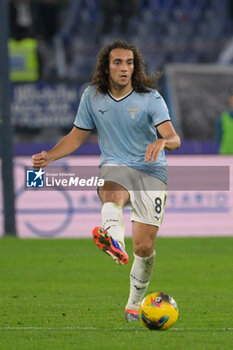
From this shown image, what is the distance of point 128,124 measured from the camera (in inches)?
254

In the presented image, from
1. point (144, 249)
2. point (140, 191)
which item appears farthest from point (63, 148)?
point (144, 249)

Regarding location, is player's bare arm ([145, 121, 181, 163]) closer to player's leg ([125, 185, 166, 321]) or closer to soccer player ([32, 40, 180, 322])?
soccer player ([32, 40, 180, 322])

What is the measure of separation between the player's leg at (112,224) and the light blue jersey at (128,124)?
0.71 ft

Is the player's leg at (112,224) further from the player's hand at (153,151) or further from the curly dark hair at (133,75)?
the curly dark hair at (133,75)

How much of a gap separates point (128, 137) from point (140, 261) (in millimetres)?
942

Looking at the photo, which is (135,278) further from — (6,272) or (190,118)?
(190,118)

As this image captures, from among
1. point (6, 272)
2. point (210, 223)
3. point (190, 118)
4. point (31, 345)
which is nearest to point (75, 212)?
point (210, 223)

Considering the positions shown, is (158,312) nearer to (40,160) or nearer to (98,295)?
(40,160)

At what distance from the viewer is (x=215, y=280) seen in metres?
9.62

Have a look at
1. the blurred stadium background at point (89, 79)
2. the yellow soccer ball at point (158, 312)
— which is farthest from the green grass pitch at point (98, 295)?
the blurred stadium background at point (89, 79)

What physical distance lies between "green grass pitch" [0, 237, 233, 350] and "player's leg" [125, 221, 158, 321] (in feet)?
0.49

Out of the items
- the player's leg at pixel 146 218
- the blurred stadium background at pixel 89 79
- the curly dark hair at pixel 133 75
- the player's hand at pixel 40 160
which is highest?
the curly dark hair at pixel 133 75

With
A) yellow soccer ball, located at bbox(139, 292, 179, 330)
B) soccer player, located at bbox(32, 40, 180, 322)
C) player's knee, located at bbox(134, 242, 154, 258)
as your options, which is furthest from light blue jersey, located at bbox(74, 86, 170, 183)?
yellow soccer ball, located at bbox(139, 292, 179, 330)

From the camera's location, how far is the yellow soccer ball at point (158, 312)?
20.2 ft
